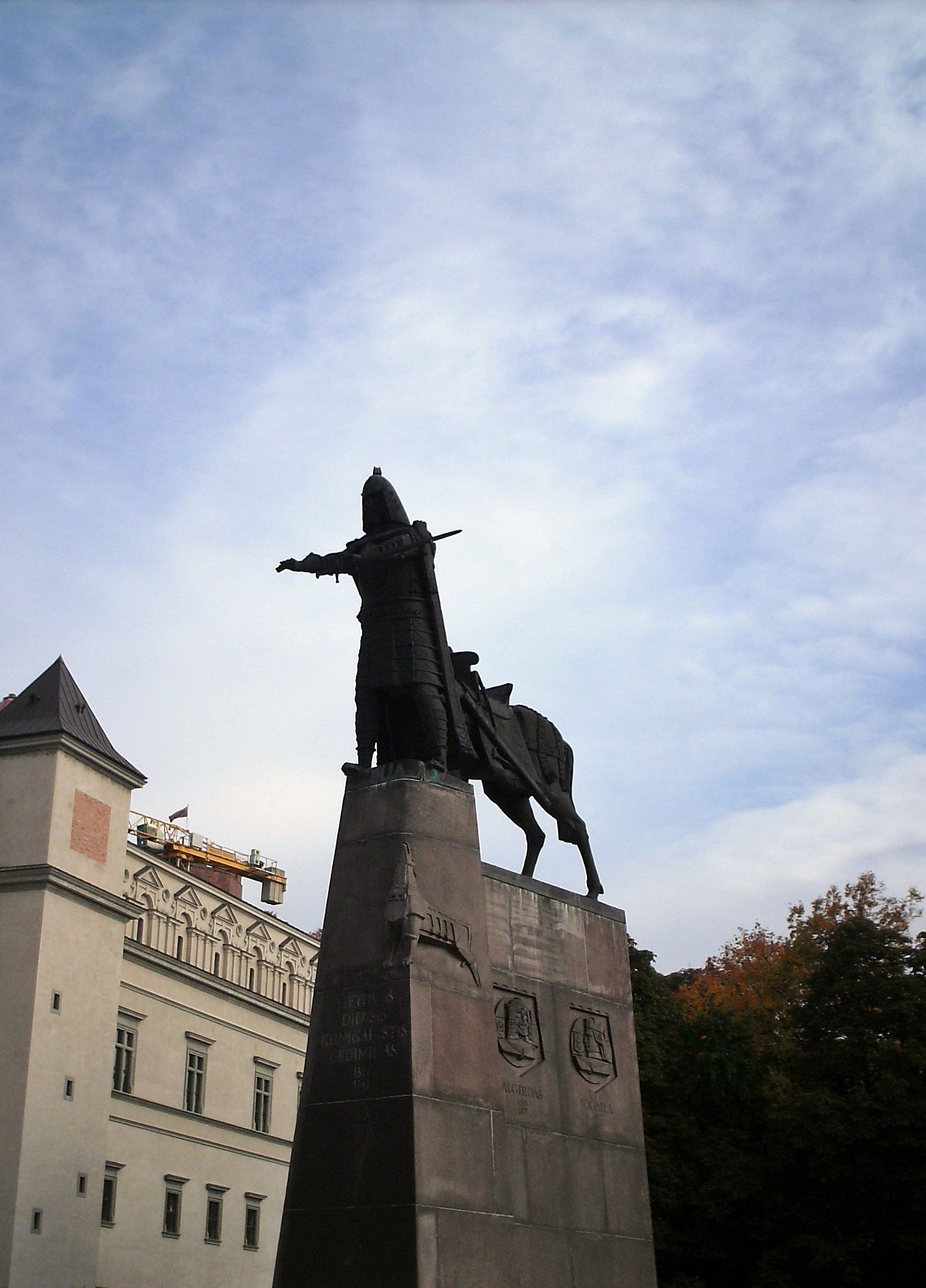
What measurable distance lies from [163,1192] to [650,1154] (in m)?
17.5

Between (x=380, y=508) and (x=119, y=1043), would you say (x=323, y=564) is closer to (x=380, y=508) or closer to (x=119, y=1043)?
(x=380, y=508)

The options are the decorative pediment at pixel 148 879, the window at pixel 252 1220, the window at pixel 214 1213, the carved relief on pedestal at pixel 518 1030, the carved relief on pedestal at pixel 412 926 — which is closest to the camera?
the carved relief on pedestal at pixel 412 926

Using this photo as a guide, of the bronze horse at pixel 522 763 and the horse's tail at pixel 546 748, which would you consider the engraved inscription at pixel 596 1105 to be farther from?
the horse's tail at pixel 546 748

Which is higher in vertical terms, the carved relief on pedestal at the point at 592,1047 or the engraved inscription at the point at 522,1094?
the carved relief on pedestal at the point at 592,1047

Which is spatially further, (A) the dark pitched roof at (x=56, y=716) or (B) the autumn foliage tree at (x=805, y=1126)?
(A) the dark pitched roof at (x=56, y=716)

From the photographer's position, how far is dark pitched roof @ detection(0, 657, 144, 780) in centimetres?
4019

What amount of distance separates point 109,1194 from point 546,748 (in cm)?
2901

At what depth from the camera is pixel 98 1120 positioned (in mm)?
38219

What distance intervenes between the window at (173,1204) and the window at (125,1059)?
3.37 m

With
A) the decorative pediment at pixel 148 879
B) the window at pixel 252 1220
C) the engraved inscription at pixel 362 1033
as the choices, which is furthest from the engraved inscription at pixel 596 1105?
the window at pixel 252 1220

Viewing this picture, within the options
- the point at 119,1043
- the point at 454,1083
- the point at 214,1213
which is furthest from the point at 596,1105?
the point at 214,1213

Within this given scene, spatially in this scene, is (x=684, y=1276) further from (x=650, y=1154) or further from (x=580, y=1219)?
(x=580, y=1219)

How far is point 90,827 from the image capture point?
40188mm

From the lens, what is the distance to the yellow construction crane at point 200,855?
2240 inches
